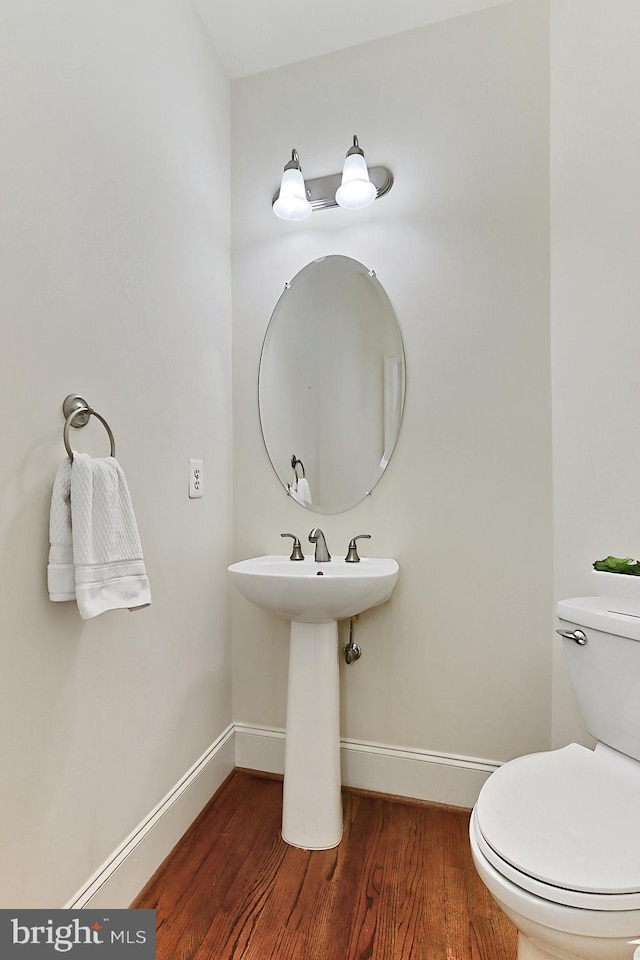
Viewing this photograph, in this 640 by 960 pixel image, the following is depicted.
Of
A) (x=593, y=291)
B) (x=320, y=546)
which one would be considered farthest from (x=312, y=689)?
(x=593, y=291)

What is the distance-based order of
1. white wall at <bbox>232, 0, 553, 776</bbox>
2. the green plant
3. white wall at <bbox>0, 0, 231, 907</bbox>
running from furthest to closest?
white wall at <bbox>232, 0, 553, 776</bbox>
the green plant
white wall at <bbox>0, 0, 231, 907</bbox>

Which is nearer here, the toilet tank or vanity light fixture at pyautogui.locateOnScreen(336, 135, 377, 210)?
the toilet tank

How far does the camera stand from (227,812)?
1.68 meters

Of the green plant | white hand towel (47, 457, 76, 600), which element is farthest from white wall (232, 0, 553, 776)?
white hand towel (47, 457, 76, 600)

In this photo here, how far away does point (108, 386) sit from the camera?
1.26m

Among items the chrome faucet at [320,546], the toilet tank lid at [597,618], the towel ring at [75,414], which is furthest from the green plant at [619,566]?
the towel ring at [75,414]

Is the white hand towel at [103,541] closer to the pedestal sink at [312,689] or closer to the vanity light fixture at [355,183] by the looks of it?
the pedestal sink at [312,689]

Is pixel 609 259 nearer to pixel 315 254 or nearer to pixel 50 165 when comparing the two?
pixel 315 254

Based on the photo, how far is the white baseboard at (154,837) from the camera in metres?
1.19

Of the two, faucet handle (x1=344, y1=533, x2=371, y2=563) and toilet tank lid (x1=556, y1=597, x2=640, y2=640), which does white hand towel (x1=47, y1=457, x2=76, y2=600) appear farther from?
toilet tank lid (x1=556, y1=597, x2=640, y2=640)

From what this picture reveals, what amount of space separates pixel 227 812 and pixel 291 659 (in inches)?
22.5

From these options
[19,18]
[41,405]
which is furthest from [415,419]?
[19,18]

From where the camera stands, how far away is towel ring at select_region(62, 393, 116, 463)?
109cm

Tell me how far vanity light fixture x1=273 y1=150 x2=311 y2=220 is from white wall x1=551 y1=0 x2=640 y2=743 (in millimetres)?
810
